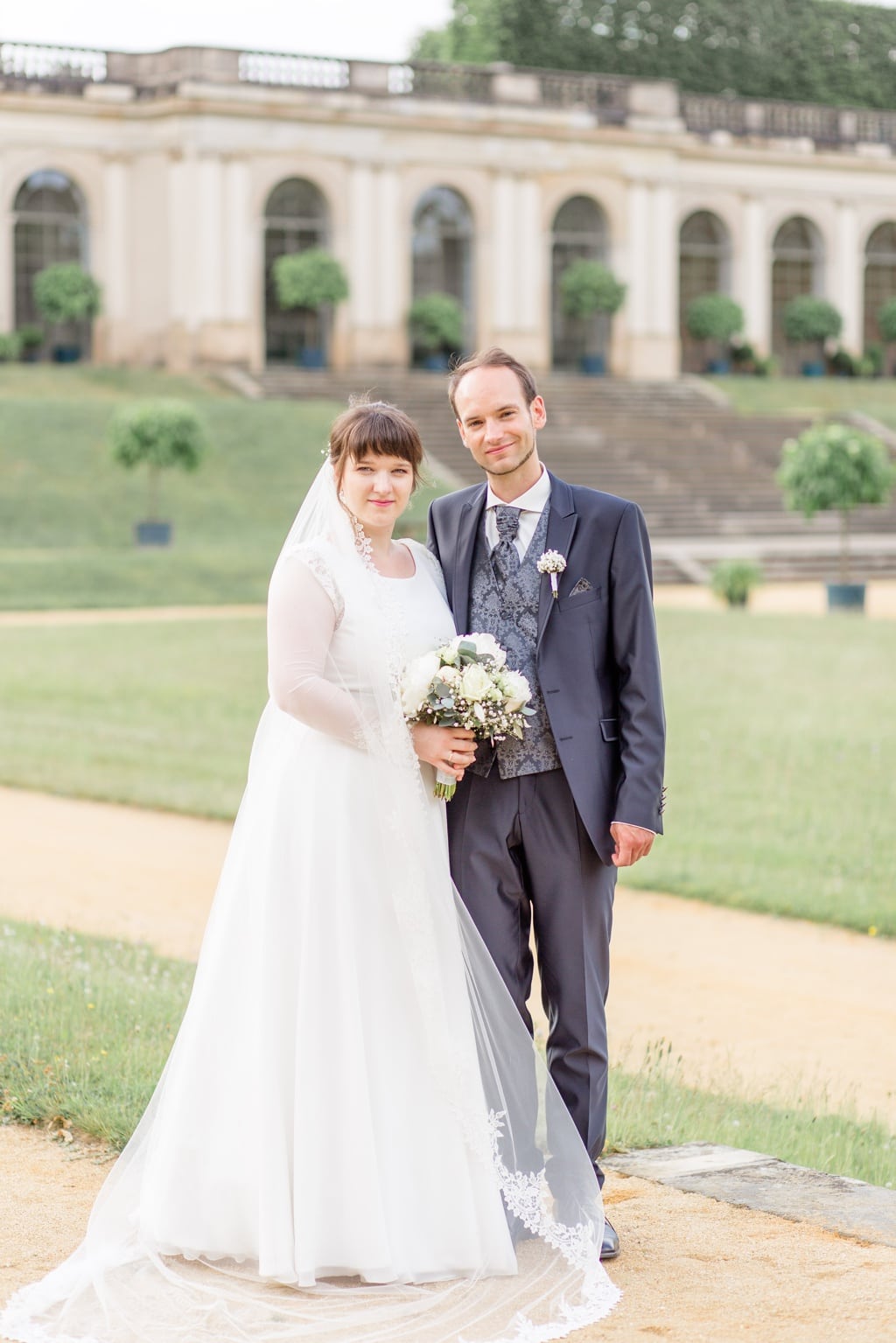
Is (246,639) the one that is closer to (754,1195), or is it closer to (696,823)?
(696,823)

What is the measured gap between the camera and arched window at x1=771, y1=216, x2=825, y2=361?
141 feet

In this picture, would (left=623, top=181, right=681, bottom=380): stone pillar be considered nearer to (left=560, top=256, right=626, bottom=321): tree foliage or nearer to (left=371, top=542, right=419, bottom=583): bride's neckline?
(left=560, top=256, right=626, bottom=321): tree foliage

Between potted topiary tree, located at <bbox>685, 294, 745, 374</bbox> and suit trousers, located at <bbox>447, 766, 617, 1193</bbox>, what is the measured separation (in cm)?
3601

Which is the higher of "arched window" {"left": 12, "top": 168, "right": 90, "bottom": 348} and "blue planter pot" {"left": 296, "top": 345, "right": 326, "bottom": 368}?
"arched window" {"left": 12, "top": 168, "right": 90, "bottom": 348}

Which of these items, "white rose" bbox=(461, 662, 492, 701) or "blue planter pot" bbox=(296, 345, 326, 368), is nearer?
"white rose" bbox=(461, 662, 492, 701)

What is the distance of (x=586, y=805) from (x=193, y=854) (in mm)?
4987

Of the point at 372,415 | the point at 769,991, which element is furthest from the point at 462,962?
the point at 769,991

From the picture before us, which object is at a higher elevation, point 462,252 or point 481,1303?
point 462,252

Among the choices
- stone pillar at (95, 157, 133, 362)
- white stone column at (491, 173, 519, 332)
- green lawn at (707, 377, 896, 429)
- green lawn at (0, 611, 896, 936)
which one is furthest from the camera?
white stone column at (491, 173, 519, 332)

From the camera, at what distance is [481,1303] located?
3.49 m

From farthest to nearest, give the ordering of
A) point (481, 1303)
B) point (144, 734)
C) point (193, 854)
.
A: 1. point (144, 734)
2. point (193, 854)
3. point (481, 1303)

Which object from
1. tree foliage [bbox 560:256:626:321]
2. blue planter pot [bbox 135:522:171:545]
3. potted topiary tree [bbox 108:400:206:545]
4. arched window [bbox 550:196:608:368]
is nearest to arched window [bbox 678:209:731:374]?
arched window [bbox 550:196:608:368]

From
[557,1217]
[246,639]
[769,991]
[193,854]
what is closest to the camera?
[557,1217]

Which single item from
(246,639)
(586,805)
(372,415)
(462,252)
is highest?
(462,252)
